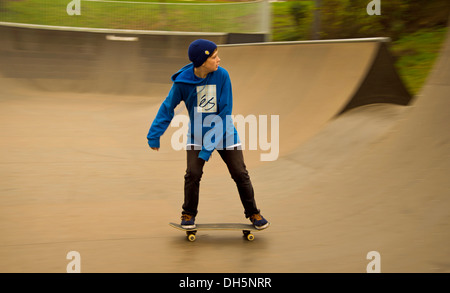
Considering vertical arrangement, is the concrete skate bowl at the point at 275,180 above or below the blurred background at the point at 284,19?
below

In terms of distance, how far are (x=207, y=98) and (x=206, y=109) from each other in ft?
0.31

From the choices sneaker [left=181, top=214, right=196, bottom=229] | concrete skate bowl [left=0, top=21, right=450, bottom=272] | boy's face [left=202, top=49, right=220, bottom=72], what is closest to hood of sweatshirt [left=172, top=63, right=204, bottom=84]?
boy's face [left=202, top=49, right=220, bottom=72]

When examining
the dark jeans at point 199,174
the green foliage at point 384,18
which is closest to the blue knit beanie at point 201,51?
the dark jeans at point 199,174

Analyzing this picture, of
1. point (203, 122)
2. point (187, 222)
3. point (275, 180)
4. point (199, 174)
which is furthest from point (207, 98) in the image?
point (275, 180)

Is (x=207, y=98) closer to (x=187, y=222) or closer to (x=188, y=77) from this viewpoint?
(x=188, y=77)

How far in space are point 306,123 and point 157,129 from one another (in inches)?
148

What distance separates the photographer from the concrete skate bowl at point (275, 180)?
3889 mm

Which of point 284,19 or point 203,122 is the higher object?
point 284,19

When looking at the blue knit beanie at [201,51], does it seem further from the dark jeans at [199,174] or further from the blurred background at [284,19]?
the blurred background at [284,19]

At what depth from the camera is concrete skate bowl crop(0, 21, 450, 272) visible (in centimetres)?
389

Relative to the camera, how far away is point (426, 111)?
545 centimetres

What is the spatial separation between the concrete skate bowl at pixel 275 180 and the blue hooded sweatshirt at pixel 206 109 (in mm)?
914

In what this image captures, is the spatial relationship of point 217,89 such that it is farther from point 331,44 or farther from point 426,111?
point 331,44

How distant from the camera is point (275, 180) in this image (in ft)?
19.8
